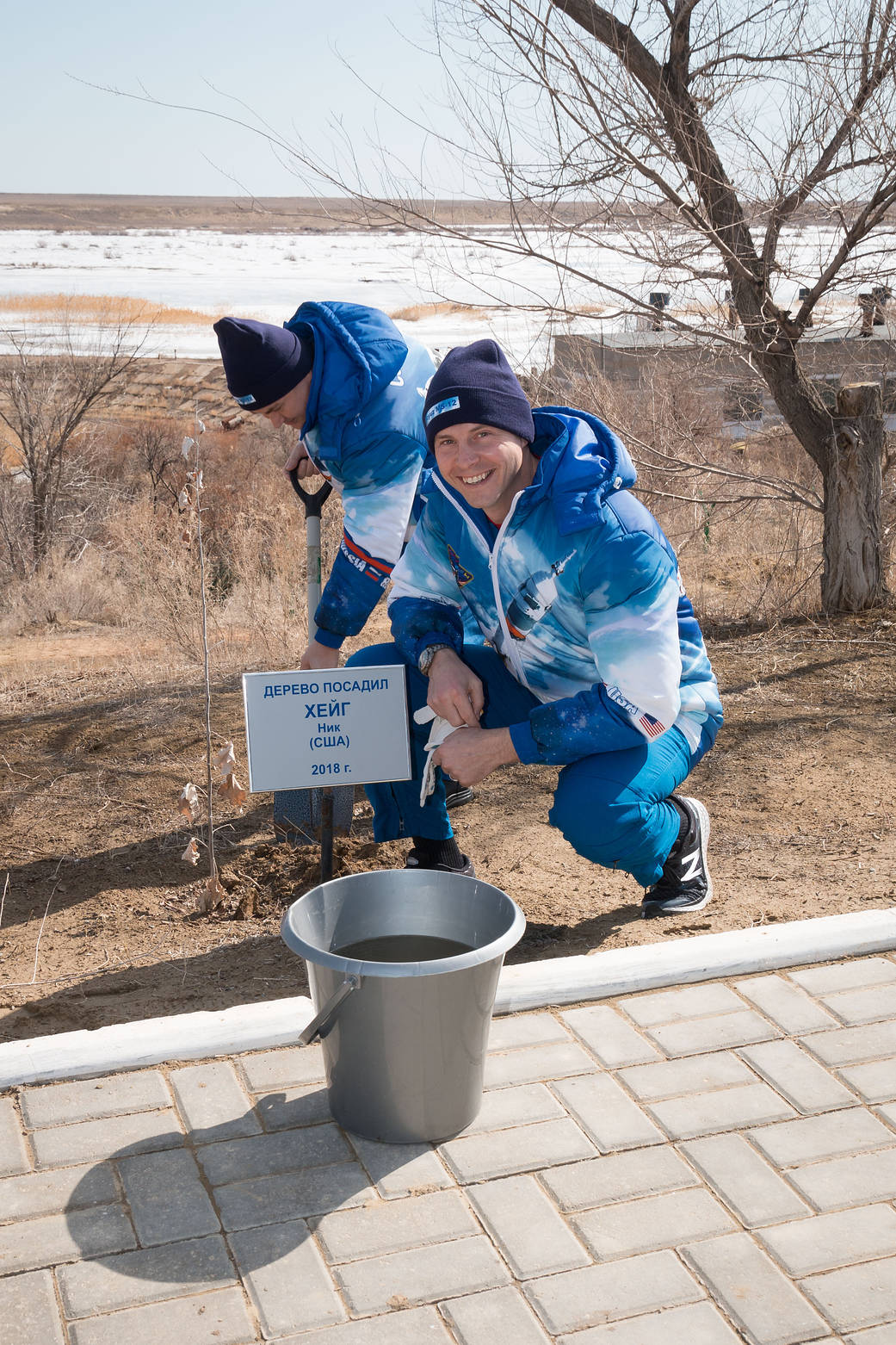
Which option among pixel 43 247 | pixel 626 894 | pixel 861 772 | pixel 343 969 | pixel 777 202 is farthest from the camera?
pixel 43 247

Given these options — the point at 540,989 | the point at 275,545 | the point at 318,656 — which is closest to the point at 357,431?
the point at 318,656

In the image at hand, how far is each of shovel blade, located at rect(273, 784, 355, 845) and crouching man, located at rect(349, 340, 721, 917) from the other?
727 mm

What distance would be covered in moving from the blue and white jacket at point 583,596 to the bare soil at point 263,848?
2.39ft

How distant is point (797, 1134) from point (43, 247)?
6969cm

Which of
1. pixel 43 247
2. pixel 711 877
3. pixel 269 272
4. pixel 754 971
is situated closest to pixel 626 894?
pixel 711 877

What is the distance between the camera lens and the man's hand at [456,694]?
3.16m

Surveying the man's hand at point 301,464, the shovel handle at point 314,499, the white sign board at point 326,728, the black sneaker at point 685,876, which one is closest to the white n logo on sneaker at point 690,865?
the black sneaker at point 685,876

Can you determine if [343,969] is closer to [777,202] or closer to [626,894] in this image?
[626,894]

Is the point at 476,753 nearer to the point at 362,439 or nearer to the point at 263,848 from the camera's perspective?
the point at 362,439

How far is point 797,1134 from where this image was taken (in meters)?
2.44

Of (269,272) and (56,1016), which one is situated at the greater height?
(269,272)

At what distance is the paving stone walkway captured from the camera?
6.44 feet

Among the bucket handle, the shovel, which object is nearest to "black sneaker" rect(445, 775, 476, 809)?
the shovel

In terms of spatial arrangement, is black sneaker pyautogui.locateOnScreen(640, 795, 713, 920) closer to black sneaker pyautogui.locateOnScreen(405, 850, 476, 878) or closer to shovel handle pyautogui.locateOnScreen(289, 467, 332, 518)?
black sneaker pyautogui.locateOnScreen(405, 850, 476, 878)
